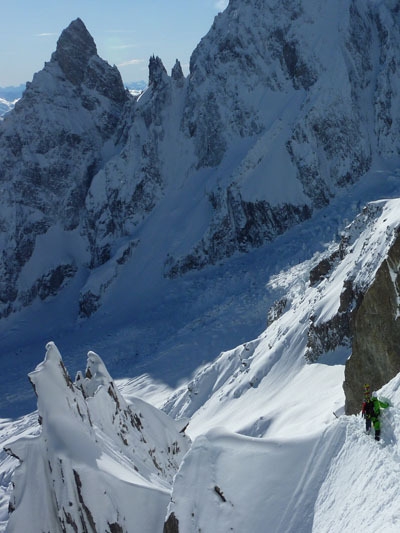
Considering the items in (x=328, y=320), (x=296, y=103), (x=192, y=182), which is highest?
(x=296, y=103)

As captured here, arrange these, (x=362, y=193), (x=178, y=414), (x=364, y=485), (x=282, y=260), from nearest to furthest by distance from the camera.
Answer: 1. (x=364, y=485)
2. (x=178, y=414)
3. (x=282, y=260)
4. (x=362, y=193)

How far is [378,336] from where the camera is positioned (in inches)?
938

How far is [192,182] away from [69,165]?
2600cm

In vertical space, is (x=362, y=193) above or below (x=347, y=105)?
below

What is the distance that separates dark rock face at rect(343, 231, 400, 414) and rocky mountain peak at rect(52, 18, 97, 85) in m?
104

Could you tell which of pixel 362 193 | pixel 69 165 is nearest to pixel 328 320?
pixel 362 193

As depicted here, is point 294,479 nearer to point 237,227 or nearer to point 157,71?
point 237,227

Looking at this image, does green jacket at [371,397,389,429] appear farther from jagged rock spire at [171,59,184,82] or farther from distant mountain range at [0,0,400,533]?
jagged rock spire at [171,59,184,82]

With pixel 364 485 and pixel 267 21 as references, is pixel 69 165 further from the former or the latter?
pixel 364 485

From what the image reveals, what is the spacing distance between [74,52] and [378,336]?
107794mm

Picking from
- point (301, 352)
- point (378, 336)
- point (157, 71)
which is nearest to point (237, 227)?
point (157, 71)

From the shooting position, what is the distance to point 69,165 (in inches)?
4451

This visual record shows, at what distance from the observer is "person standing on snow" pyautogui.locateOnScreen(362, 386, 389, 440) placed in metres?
15.3

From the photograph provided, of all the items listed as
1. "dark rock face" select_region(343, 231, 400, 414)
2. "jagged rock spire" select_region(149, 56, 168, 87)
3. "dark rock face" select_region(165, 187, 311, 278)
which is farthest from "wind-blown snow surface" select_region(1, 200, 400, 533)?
"jagged rock spire" select_region(149, 56, 168, 87)
